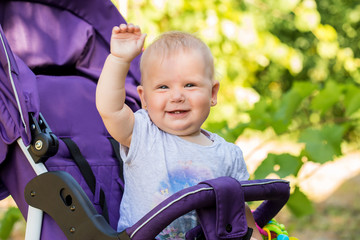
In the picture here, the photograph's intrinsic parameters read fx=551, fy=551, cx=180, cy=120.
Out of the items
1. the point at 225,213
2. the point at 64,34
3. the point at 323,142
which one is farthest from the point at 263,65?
the point at 225,213

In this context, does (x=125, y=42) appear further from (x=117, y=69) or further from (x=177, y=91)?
(x=177, y=91)

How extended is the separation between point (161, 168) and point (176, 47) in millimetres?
410

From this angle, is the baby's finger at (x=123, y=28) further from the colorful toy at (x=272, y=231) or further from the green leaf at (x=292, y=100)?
the green leaf at (x=292, y=100)

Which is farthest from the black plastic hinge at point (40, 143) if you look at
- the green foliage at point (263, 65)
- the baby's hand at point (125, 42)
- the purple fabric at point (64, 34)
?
the green foliage at point (263, 65)

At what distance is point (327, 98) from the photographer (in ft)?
11.2

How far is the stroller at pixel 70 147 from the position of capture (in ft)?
5.14

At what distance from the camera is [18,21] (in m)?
2.23

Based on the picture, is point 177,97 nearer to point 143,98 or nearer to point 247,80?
point 143,98

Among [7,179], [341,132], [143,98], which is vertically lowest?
[7,179]

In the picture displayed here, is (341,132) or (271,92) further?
(271,92)

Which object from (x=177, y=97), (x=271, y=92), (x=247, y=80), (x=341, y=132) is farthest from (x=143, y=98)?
(x=271, y=92)

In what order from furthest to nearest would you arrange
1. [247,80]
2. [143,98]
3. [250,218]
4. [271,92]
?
[271,92]
[247,80]
[143,98]
[250,218]

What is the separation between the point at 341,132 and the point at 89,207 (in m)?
1.99

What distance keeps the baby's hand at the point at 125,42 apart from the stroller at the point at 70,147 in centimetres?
34
